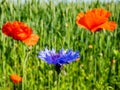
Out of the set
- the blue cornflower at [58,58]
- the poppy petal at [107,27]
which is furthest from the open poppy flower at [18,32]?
the poppy petal at [107,27]

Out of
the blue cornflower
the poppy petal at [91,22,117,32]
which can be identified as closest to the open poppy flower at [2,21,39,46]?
the blue cornflower

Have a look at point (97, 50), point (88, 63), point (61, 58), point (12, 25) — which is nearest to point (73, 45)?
point (97, 50)

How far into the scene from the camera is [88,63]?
6.46 feet

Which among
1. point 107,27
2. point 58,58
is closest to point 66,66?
point 107,27

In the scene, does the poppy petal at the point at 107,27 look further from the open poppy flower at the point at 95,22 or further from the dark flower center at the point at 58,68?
the dark flower center at the point at 58,68

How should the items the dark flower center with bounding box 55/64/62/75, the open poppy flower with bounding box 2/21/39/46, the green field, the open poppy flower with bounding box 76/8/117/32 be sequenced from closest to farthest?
the dark flower center with bounding box 55/64/62/75 < the open poppy flower with bounding box 2/21/39/46 < the open poppy flower with bounding box 76/8/117/32 < the green field

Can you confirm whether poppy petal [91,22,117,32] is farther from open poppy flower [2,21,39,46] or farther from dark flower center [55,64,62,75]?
dark flower center [55,64,62,75]

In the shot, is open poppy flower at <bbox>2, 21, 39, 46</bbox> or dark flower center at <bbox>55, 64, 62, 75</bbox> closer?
dark flower center at <bbox>55, 64, 62, 75</bbox>

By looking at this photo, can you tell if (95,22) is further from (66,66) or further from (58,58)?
(66,66)

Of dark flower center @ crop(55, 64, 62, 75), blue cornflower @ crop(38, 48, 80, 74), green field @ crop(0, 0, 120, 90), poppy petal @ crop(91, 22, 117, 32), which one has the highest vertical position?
poppy petal @ crop(91, 22, 117, 32)

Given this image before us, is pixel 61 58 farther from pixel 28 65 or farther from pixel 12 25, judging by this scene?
pixel 28 65

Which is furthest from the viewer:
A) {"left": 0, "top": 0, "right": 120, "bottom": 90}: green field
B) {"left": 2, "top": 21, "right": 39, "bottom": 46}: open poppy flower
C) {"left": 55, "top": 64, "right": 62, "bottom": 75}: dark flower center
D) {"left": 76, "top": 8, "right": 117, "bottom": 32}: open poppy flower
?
{"left": 0, "top": 0, "right": 120, "bottom": 90}: green field

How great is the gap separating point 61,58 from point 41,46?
109 cm

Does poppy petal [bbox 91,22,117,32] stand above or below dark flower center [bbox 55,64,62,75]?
above
